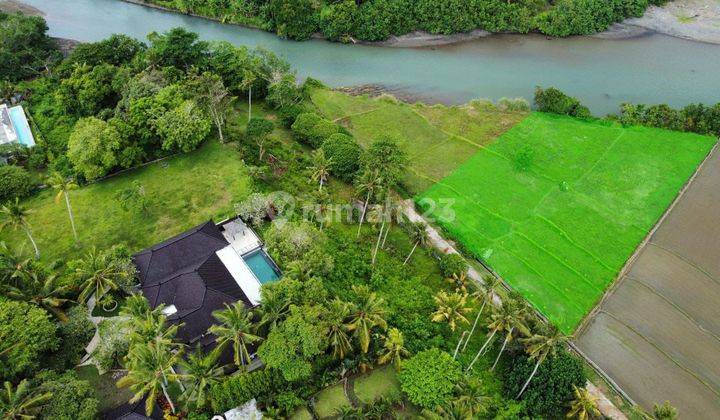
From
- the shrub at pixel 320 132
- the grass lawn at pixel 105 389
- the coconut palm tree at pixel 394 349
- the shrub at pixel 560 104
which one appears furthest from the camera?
the shrub at pixel 560 104

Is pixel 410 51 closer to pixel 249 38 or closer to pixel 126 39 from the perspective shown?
pixel 249 38

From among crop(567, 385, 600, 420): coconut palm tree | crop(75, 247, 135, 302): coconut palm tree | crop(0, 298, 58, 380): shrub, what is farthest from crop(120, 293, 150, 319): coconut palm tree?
crop(567, 385, 600, 420): coconut palm tree

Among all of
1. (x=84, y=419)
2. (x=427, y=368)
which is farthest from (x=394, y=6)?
(x=84, y=419)

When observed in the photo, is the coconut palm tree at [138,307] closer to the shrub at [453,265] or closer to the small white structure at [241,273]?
the small white structure at [241,273]

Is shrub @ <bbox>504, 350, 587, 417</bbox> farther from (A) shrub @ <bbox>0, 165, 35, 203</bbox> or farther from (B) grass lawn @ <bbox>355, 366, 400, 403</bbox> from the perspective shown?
(A) shrub @ <bbox>0, 165, 35, 203</bbox>

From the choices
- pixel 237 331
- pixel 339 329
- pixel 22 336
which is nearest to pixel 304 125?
pixel 339 329

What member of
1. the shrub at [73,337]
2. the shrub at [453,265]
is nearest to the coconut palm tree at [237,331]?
the shrub at [73,337]
